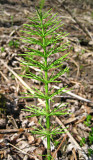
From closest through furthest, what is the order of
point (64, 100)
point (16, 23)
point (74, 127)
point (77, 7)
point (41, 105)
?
point (74, 127), point (41, 105), point (64, 100), point (16, 23), point (77, 7)

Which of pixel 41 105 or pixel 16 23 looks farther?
pixel 16 23

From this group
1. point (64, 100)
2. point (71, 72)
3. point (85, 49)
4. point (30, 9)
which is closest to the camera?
point (64, 100)

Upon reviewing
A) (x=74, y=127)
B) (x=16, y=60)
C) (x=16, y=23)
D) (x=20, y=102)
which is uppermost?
(x=16, y=23)

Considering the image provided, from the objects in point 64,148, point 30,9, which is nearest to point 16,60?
point 64,148

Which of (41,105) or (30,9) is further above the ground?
(30,9)

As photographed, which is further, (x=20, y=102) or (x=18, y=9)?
(x=18, y=9)

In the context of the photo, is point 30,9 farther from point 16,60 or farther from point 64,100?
point 64,100

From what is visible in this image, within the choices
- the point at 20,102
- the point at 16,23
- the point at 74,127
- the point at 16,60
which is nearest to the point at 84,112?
the point at 74,127

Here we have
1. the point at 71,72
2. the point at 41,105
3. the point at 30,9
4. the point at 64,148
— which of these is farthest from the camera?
the point at 30,9

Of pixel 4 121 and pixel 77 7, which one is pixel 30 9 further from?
pixel 4 121
